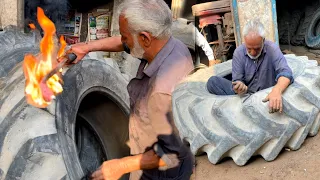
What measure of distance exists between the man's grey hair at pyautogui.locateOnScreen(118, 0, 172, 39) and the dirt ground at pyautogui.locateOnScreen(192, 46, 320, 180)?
1.81 m

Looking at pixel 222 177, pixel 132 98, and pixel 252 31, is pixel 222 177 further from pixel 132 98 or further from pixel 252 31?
pixel 132 98

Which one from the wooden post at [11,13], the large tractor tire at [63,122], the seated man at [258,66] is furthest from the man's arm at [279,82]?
the wooden post at [11,13]

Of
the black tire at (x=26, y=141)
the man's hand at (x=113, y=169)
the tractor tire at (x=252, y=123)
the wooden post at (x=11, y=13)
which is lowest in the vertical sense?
the tractor tire at (x=252, y=123)

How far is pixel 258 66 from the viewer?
431 cm

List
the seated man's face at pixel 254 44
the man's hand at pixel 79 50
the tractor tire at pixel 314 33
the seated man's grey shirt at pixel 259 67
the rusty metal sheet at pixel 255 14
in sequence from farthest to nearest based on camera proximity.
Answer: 1. the tractor tire at pixel 314 33
2. the rusty metal sheet at pixel 255 14
3. the seated man's grey shirt at pixel 259 67
4. the seated man's face at pixel 254 44
5. the man's hand at pixel 79 50

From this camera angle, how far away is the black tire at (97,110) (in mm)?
2631

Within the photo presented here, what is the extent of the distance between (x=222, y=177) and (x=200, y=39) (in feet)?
10.1

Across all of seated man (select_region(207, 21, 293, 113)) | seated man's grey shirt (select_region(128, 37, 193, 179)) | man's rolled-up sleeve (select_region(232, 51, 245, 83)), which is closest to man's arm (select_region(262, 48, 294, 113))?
seated man (select_region(207, 21, 293, 113))

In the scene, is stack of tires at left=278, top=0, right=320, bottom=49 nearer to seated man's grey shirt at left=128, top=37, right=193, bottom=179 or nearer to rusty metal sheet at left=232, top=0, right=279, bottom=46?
rusty metal sheet at left=232, top=0, right=279, bottom=46

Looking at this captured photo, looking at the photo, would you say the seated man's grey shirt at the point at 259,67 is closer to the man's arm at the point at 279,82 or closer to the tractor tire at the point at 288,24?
the man's arm at the point at 279,82

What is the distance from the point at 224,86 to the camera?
4.80 metres

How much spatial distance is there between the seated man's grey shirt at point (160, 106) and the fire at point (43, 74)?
42cm

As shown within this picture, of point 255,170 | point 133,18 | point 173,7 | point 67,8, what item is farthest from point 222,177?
point 67,8

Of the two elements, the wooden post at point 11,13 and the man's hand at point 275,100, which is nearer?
the man's hand at point 275,100
